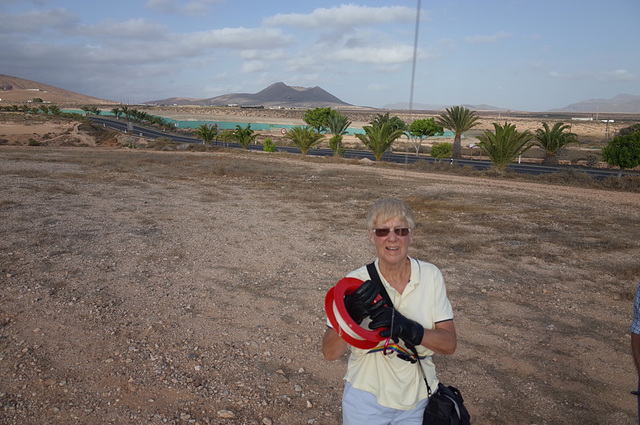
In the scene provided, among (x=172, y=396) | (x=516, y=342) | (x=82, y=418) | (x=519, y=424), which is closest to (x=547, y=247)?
(x=516, y=342)

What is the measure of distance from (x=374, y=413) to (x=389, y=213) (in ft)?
3.08

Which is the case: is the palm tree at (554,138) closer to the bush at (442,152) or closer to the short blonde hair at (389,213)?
the bush at (442,152)

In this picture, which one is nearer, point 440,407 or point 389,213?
point 440,407

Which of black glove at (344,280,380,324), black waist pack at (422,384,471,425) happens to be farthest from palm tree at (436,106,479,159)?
→ black glove at (344,280,380,324)

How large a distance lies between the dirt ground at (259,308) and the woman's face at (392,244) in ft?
6.18

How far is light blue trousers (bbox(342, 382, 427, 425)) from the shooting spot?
206 centimetres

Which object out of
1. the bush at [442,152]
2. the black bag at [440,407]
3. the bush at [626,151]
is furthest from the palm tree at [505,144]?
the black bag at [440,407]

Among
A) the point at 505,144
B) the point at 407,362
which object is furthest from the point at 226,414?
the point at 505,144

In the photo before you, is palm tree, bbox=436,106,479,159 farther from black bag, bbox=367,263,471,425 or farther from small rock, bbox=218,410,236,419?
black bag, bbox=367,263,471,425

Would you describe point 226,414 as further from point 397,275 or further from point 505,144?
point 505,144

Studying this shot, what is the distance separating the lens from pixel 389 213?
2.21 meters

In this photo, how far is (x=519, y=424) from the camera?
341cm

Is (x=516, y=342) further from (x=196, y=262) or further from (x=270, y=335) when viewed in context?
(x=196, y=262)

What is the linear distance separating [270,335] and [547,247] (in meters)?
6.18
